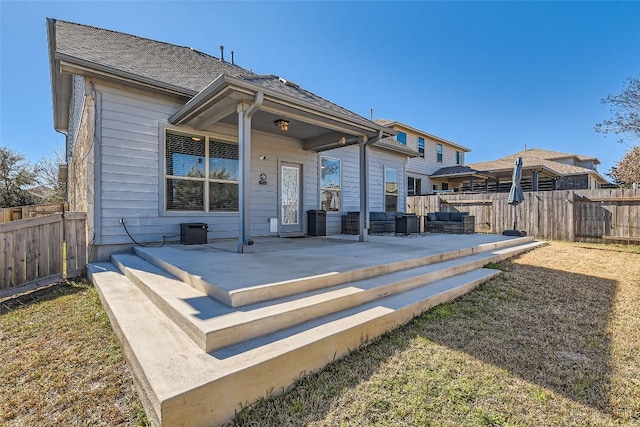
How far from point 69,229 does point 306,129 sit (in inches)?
195

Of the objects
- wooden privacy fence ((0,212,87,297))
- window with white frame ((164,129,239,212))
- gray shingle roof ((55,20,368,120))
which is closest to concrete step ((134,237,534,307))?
wooden privacy fence ((0,212,87,297))

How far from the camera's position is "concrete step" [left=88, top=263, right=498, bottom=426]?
164 centimetres

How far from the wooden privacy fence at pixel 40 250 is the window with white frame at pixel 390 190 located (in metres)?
8.81

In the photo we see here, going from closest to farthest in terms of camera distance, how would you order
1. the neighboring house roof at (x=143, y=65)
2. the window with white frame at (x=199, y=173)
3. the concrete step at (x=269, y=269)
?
the concrete step at (x=269, y=269)
the neighboring house roof at (x=143, y=65)
the window with white frame at (x=199, y=173)

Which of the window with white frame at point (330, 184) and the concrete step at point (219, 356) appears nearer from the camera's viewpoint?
the concrete step at point (219, 356)

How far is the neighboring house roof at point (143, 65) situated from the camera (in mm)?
4875

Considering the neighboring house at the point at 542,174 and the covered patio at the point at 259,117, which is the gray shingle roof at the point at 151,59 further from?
the neighboring house at the point at 542,174

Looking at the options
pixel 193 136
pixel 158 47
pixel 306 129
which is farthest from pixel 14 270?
pixel 158 47

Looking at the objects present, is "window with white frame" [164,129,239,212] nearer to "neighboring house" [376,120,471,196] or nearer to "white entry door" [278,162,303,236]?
"white entry door" [278,162,303,236]

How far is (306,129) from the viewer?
700 cm

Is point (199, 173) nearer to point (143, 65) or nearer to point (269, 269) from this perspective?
point (143, 65)

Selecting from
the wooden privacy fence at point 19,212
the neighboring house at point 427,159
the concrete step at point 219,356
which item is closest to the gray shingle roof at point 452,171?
the neighboring house at point 427,159

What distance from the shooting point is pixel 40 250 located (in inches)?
177

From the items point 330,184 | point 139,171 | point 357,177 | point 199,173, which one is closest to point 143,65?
point 139,171
